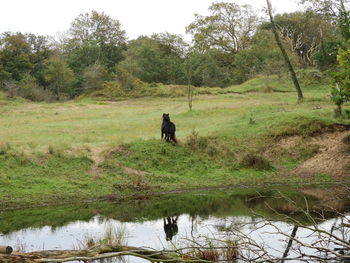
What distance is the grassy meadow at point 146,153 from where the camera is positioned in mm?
23125

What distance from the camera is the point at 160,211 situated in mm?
19250

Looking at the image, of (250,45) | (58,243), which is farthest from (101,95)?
(58,243)

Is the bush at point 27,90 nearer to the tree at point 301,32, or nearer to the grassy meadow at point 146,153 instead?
the grassy meadow at point 146,153

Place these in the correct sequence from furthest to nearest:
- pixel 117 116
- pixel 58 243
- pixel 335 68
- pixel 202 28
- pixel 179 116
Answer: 1. pixel 202 28
2. pixel 335 68
3. pixel 117 116
4. pixel 179 116
5. pixel 58 243

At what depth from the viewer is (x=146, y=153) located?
27.1 meters

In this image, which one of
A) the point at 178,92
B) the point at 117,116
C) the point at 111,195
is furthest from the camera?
the point at 178,92

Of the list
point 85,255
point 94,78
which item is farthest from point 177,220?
point 94,78

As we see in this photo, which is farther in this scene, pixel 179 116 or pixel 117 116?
pixel 117 116

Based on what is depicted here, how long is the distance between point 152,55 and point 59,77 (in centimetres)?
1381

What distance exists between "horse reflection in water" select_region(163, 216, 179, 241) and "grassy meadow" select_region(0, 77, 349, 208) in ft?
18.1

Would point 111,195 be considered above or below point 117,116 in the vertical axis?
below

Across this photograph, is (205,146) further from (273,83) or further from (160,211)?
(273,83)

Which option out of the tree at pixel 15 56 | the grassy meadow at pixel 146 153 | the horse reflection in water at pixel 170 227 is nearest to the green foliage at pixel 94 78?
the tree at pixel 15 56

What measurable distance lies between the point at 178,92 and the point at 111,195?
36.8 meters
